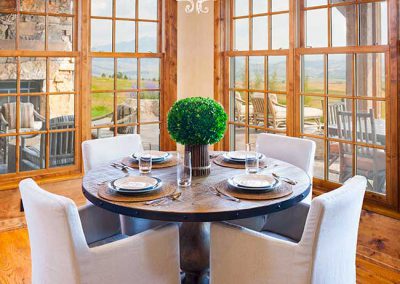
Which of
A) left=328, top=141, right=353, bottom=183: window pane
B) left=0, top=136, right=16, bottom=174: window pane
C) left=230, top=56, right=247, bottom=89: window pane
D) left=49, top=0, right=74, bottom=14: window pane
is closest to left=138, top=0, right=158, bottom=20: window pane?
left=49, top=0, right=74, bottom=14: window pane

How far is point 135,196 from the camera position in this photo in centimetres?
188

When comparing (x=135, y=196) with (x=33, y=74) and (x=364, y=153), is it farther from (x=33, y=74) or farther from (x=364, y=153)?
(x=33, y=74)

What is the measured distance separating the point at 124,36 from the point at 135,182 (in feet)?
7.77

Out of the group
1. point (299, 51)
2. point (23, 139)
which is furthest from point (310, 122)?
point (23, 139)

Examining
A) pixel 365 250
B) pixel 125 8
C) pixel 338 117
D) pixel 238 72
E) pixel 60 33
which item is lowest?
pixel 365 250

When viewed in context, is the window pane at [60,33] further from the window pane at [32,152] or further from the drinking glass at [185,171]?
the drinking glass at [185,171]

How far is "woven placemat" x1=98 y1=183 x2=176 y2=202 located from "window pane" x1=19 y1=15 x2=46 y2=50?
2089mm

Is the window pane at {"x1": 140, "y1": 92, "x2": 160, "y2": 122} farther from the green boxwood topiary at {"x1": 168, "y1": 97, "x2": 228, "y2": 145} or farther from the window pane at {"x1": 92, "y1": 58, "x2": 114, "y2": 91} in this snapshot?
the green boxwood topiary at {"x1": 168, "y1": 97, "x2": 228, "y2": 145}

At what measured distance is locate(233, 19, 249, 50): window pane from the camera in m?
4.01

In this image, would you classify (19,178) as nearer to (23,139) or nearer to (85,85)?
(23,139)

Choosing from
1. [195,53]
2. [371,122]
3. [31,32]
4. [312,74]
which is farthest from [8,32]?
[371,122]

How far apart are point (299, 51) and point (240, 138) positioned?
1.11 meters

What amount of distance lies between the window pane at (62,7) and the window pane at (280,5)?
1.90 m

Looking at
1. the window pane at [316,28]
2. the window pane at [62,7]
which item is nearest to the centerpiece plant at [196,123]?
the window pane at [316,28]
